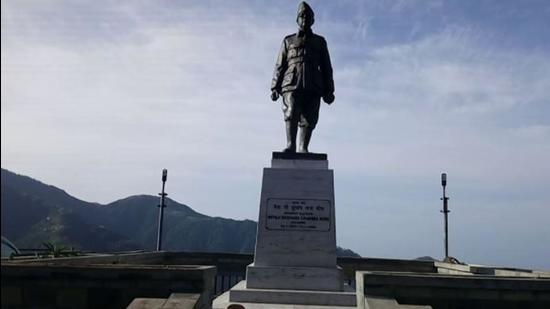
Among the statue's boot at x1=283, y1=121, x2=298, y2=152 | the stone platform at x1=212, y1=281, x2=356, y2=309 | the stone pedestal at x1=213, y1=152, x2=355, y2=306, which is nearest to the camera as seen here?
the stone platform at x1=212, y1=281, x2=356, y2=309

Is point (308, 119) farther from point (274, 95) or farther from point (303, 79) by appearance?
point (274, 95)

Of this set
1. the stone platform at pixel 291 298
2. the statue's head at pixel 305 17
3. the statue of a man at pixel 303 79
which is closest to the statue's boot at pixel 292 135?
the statue of a man at pixel 303 79

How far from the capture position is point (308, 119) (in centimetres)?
1157

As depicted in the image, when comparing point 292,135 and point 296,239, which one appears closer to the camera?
point 296,239

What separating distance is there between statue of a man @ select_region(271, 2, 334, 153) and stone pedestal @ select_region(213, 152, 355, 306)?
0.72 meters

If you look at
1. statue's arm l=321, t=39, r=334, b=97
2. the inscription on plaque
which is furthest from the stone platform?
statue's arm l=321, t=39, r=334, b=97

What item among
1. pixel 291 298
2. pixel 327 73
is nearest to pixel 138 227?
pixel 327 73

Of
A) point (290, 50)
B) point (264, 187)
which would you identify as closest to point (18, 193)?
point (264, 187)

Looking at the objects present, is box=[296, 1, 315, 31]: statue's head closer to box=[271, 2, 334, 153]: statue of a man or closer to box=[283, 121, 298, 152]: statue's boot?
box=[271, 2, 334, 153]: statue of a man

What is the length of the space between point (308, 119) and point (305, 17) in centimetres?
226

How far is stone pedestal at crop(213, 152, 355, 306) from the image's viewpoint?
942 cm

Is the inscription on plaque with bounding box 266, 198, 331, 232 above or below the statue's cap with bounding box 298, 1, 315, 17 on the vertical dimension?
below

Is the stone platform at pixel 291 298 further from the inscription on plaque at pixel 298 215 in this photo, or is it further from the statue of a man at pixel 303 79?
the statue of a man at pixel 303 79

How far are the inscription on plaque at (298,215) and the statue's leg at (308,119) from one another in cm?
137
